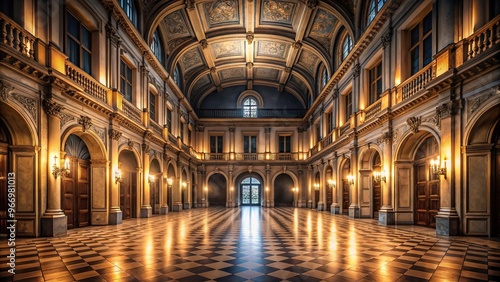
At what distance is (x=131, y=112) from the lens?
1578 centimetres

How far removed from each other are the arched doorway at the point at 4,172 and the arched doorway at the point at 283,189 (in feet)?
86.1

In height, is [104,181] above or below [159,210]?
above

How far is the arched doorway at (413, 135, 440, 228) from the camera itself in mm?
11977

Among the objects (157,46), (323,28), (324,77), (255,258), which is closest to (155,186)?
(157,46)

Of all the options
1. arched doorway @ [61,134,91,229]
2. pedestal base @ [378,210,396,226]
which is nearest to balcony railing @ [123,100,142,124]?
arched doorway @ [61,134,91,229]

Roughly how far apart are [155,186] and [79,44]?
34.8 feet

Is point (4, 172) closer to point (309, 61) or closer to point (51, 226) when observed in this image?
point (51, 226)

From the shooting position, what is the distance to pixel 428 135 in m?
12.2

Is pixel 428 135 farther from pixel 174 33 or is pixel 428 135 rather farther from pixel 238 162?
pixel 238 162

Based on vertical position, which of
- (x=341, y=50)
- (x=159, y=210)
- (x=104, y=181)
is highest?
(x=341, y=50)

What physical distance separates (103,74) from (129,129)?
3.18 metres

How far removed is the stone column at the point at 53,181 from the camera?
9.36 m

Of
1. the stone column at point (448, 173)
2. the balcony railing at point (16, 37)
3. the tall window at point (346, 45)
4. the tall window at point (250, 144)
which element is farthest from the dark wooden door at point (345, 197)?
the balcony railing at point (16, 37)

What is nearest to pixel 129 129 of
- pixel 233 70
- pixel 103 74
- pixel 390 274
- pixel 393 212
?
pixel 103 74
